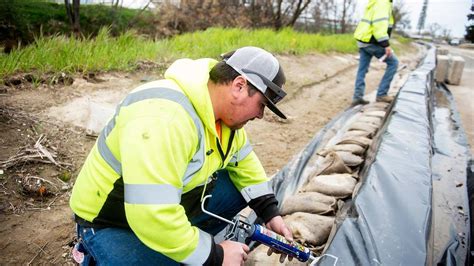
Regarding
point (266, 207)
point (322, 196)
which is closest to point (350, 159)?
point (322, 196)

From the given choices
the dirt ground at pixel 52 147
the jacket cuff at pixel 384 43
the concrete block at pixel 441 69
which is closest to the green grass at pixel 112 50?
the dirt ground at pixel 52 147

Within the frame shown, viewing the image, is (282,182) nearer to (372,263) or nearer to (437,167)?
(372,263)

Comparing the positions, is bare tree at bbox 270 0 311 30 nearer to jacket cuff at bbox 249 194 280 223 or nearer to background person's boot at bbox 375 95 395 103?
background person's boot at bbox 375 95 395 103

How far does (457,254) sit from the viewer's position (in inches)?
65.4

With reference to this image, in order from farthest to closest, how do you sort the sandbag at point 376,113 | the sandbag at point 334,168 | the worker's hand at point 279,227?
the sandbag at point 376,113, the sandbag at point 334,168, the worker's hand at point 279,227

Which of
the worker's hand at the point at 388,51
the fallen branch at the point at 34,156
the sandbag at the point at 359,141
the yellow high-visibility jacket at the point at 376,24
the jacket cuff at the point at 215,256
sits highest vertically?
the yellow high-visibility jacket at the point at 376,24

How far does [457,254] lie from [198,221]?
51.7 inches

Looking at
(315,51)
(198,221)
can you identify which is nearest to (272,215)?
(198,221)

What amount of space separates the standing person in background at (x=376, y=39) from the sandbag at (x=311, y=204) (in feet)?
9.19

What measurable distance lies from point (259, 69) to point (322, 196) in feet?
3.38

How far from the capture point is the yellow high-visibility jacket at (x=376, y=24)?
13.0 ft

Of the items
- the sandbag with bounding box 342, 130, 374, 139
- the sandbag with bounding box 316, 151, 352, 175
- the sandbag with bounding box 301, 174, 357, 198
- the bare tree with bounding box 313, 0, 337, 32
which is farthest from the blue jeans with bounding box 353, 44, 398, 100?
the bare tree with bounding box 313, 0, 337, 32

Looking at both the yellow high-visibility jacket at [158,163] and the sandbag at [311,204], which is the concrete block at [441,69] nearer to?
the sandbag at [311,204]

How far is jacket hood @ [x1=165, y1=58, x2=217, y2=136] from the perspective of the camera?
44.9 inches
